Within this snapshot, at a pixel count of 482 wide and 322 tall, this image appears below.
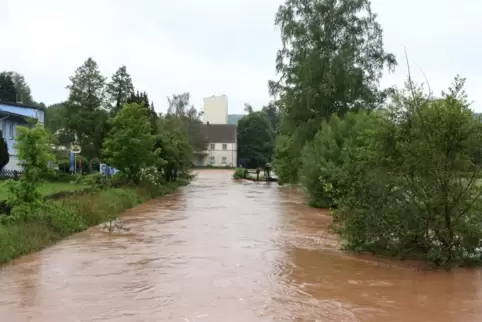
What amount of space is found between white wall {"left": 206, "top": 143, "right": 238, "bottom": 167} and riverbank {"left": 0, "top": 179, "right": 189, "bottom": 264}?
79.2m

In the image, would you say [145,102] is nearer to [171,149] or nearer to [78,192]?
[171,149]

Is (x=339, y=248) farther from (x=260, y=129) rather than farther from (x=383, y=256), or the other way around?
(x=260, y=129)

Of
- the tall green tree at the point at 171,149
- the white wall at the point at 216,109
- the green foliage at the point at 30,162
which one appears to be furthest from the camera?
the white wall at the point at 216,109

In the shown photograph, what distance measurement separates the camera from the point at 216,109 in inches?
4921

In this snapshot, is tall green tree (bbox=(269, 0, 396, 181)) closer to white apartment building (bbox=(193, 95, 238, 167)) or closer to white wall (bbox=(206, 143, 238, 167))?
white apartment building (bbox=(193, 95, 238, 167))

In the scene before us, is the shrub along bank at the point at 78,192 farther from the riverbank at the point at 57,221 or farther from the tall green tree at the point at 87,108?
the tall green tree at the point at 87,108

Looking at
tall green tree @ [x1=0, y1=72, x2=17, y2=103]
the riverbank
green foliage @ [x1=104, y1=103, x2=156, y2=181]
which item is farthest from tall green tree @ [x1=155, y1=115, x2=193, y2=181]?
tall green tree @ [x1=0, y1=72, x2=17, y2=103]

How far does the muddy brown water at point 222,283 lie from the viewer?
7898 millimetres

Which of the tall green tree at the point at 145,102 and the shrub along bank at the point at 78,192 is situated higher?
the tall green tree at the point at 145,102

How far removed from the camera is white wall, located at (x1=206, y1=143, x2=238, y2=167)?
10250 cm

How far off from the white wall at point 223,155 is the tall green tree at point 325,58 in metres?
69.2

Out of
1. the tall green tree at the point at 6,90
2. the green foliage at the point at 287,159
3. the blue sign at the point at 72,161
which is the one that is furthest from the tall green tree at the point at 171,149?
the tall green tree at the point at 6,90

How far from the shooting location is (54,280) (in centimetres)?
984

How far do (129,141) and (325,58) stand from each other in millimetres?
12432
